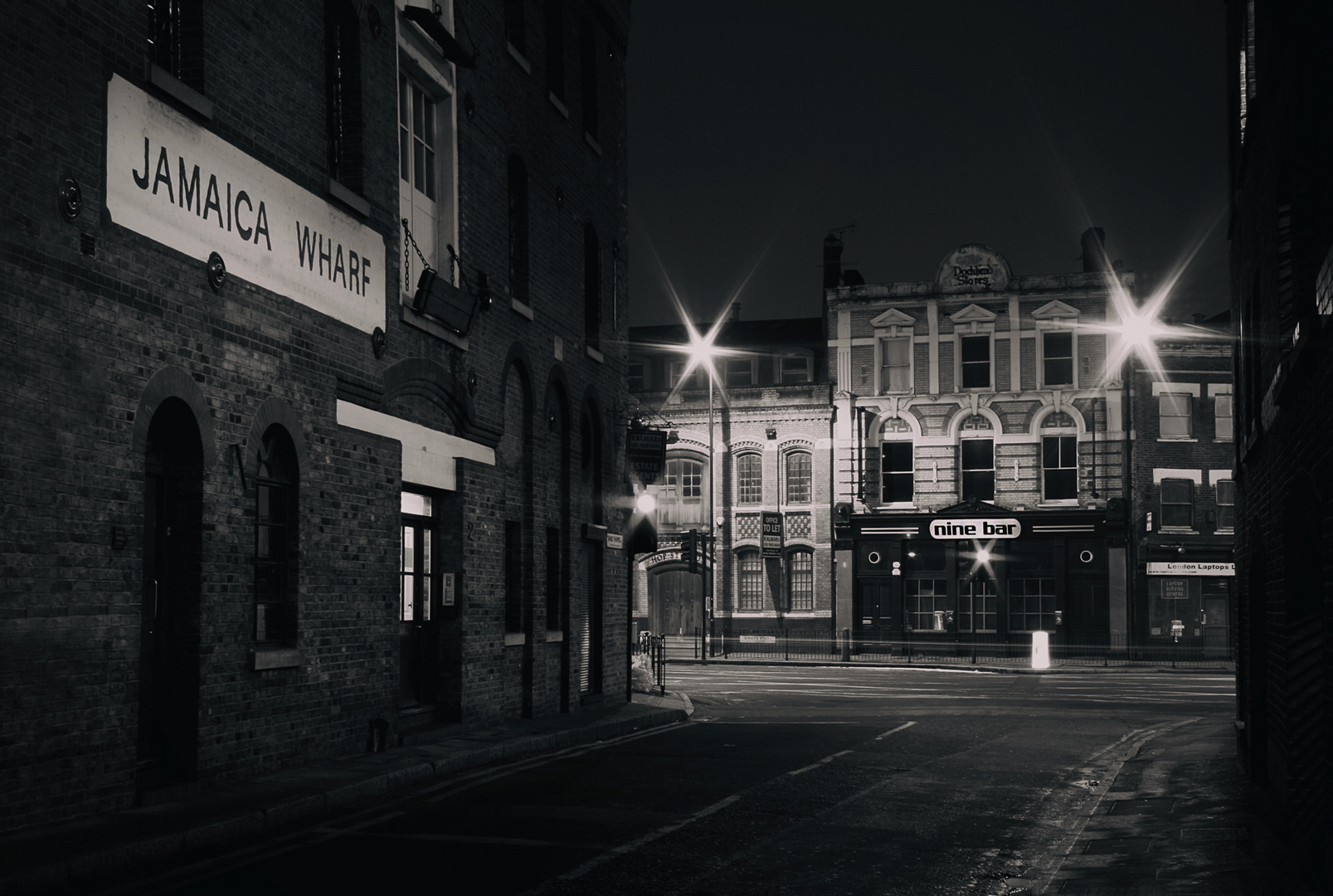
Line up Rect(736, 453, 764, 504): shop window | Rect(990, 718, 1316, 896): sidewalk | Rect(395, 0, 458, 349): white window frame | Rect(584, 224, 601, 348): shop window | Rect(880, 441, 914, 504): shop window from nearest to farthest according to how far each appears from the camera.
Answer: Rect(990, 718, 1316, 896): sidewalk → Rect(395, 0, 458, 349): white window frame → Rect(584, 224, 601, 348): shop window → Rect(880, 441, 914, 504): shop window → Rect(736, 453, 764, 504): shop window

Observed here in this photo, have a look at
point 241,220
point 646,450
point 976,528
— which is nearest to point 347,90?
point 241,220

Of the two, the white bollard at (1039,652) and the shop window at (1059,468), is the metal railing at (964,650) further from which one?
the shop window at (1059,468)

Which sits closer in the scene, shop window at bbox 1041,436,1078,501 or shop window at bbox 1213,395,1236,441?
shop window at bbox 1213,395,1236,441

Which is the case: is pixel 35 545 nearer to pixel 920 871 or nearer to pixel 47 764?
pixel 47 764

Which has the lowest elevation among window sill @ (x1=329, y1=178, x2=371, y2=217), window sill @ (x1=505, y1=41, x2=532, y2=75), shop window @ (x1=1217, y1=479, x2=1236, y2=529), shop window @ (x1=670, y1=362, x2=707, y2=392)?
shop window @ (x1=1217, y1=479, x2=1236, y2=529)

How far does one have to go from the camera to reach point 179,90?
36.5 feet

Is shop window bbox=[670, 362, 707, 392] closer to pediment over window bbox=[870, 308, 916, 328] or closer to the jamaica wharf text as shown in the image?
pediment over window bbox=[870, 308, 916, 328]

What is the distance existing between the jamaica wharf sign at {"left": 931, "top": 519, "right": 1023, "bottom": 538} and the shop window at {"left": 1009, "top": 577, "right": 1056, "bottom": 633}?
171 cm

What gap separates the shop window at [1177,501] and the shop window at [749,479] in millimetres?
12981

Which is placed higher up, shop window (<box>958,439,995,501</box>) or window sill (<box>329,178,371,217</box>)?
window sill (<box>329,178,371,217</box>)

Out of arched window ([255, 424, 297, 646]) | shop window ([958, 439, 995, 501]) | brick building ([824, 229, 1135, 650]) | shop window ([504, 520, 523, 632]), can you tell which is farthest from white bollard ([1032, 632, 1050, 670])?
arched window ([255, 424, 297, 646])

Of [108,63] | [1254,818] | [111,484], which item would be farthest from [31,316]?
[1254,818]

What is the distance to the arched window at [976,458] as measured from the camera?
4544 cm

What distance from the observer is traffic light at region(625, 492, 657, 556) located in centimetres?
2280
